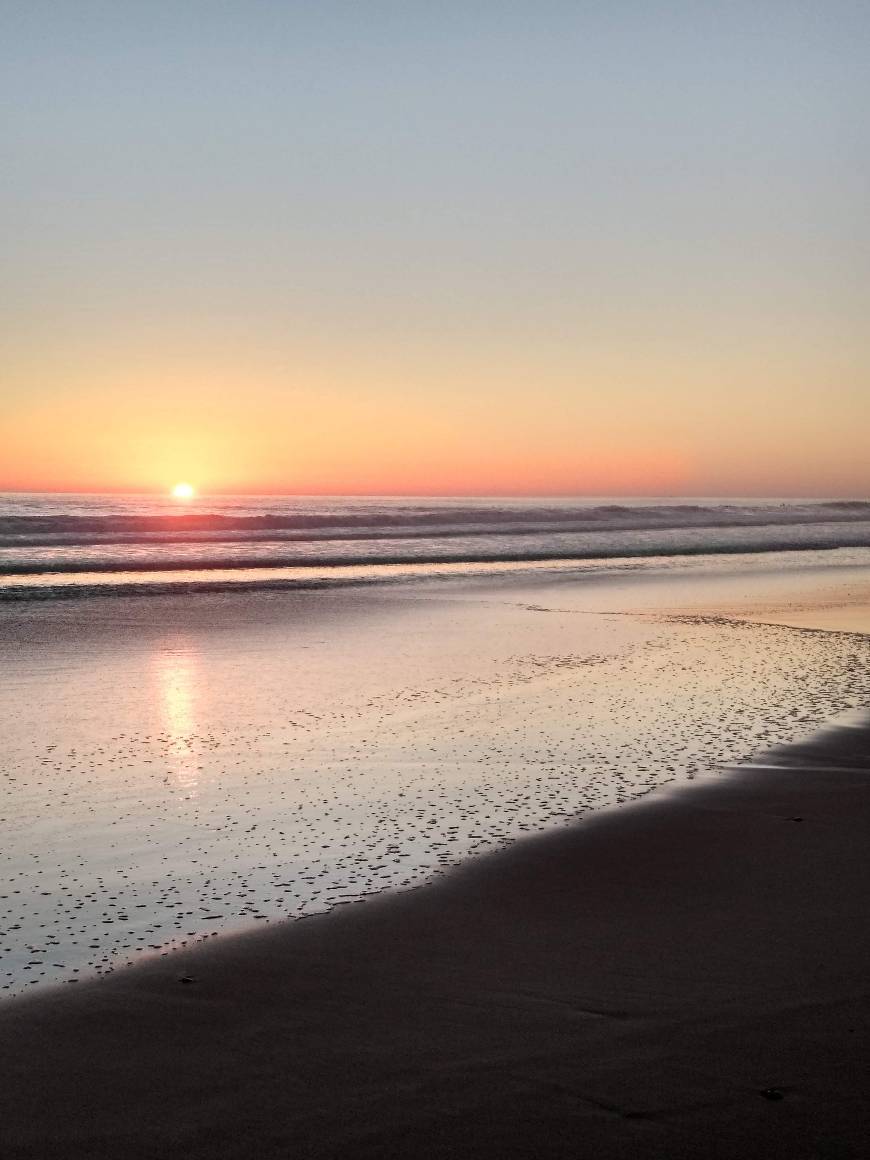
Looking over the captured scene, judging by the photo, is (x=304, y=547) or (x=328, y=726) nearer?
(x=328, y=726)

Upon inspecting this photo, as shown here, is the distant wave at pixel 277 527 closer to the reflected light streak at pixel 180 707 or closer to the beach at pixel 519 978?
the reflected light streak at pixel 180 707

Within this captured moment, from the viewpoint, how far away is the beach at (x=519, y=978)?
3.96 meters

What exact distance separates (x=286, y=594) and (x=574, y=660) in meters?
12.1

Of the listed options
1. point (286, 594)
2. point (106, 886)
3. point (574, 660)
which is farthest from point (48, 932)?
point (286, 594)

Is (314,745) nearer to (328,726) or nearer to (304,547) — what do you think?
(328,726)

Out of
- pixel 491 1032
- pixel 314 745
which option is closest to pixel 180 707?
pixel 314 745

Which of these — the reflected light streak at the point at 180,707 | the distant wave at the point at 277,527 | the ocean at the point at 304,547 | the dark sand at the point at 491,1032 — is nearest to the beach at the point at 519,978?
the dark sand at the point at 491,1032

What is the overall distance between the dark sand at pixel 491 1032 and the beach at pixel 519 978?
13 mm

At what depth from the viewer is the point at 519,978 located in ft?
17.0

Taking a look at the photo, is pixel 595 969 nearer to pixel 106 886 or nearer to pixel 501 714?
pixel 106 886

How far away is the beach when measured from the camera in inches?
156

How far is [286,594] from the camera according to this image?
2622 centimetres

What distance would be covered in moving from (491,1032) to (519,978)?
0.59 meters

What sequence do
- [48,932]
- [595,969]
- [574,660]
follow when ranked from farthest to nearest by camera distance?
[574,660], [48,932], [595,969]
